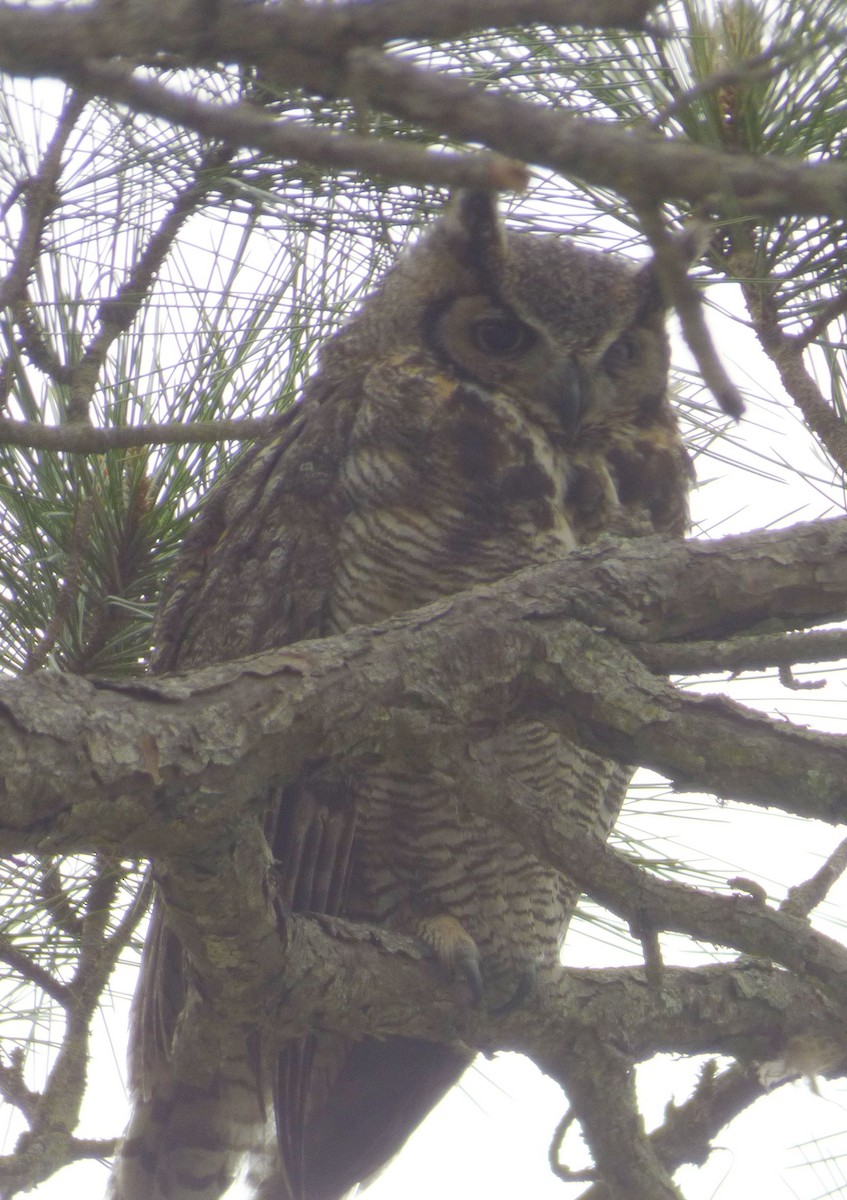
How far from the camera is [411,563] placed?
2115mm

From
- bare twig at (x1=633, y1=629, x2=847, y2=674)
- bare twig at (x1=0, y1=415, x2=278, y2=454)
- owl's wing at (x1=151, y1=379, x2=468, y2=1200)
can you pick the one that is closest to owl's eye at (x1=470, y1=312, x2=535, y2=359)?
owl's wing at (x1=151, y1=379, x2=468, y2=1200)

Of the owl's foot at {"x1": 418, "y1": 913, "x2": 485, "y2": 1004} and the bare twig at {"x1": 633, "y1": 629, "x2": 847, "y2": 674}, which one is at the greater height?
the bare twig at {"x1": 633, "y1": 629, "x2": 847, "y2": 674}

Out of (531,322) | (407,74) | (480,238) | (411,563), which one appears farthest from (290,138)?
(480,238)

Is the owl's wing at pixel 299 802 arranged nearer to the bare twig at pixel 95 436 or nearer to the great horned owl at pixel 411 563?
the great horned owl at pixel 411 563

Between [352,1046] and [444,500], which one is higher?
[444,500]

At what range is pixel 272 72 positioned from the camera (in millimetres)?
596

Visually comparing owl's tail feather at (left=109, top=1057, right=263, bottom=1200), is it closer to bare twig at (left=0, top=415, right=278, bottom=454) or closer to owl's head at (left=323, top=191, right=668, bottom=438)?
bare twig at (left=0, top=415, right=278, bottom=454)

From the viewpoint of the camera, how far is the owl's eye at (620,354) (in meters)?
2.45

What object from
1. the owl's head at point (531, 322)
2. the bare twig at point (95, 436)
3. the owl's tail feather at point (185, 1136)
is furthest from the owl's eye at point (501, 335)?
the owl's tail feather at point (185, 1136)

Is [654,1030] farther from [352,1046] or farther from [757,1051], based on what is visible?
[352,1046]

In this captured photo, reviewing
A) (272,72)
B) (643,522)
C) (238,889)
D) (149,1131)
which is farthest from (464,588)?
(272,72)

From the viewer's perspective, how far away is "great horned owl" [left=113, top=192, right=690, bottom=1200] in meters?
2.15

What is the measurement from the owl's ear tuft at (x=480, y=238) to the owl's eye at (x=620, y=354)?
24cm

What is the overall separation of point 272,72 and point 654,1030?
70.0 inches
